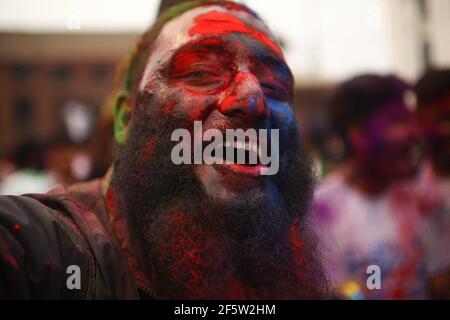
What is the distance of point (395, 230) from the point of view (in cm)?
273

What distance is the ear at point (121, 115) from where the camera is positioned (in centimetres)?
188

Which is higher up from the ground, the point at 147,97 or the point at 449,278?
the point at 147,97

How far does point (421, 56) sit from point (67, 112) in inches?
197

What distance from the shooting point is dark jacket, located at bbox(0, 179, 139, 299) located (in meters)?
1.23

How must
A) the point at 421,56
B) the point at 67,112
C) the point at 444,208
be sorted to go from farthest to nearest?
the point at 421,56, the point at 67,112, the point at 444,208

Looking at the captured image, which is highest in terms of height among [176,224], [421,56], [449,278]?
[421,56]

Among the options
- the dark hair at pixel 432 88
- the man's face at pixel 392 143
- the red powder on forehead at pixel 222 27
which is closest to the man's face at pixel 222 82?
the red powder on forehead at pixel 222 27

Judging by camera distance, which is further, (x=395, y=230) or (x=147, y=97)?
(x=395, y=230)

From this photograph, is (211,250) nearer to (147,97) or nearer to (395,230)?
(147,97)

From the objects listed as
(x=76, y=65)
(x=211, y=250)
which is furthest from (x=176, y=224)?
(x=76, y=65)

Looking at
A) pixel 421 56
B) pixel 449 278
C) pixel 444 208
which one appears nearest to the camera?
→ pixel 449 278

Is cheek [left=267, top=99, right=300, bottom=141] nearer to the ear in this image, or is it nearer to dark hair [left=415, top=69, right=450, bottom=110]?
the ear

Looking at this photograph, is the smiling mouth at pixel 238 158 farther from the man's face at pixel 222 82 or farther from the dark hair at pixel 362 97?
the dark hair at pixel 362 97

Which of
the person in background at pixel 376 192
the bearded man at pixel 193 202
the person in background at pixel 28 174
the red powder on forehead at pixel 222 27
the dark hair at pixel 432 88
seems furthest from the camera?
the person in background at pixel 28 174
